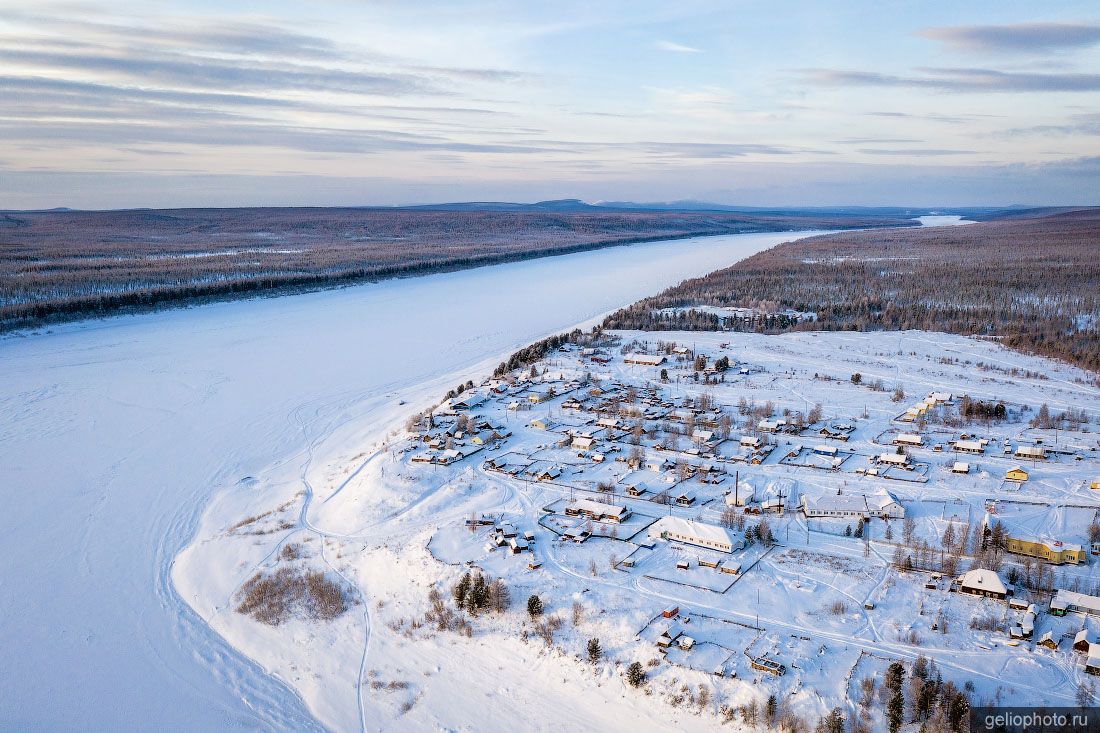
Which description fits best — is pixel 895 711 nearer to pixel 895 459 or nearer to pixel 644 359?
pixel 895 459

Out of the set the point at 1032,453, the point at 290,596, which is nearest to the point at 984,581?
the point at 1032,453

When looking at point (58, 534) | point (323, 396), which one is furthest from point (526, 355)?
point (58, 534)

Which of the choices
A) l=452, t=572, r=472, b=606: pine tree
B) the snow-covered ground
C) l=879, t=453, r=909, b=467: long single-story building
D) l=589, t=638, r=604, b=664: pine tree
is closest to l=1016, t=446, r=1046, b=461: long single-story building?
the snow-covered ground

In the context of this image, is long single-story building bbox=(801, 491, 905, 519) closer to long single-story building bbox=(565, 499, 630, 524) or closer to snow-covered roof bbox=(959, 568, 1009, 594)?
snow-covered roof bbox=(959, 568, 1009, 594)

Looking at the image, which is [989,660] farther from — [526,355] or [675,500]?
[526,355]

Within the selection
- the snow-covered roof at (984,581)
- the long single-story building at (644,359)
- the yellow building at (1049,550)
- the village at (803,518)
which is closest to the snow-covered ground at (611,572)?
the village at (803,518)

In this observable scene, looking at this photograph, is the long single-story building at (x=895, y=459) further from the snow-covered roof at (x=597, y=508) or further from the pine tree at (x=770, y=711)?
the pine tree at (x=770, y=711)
